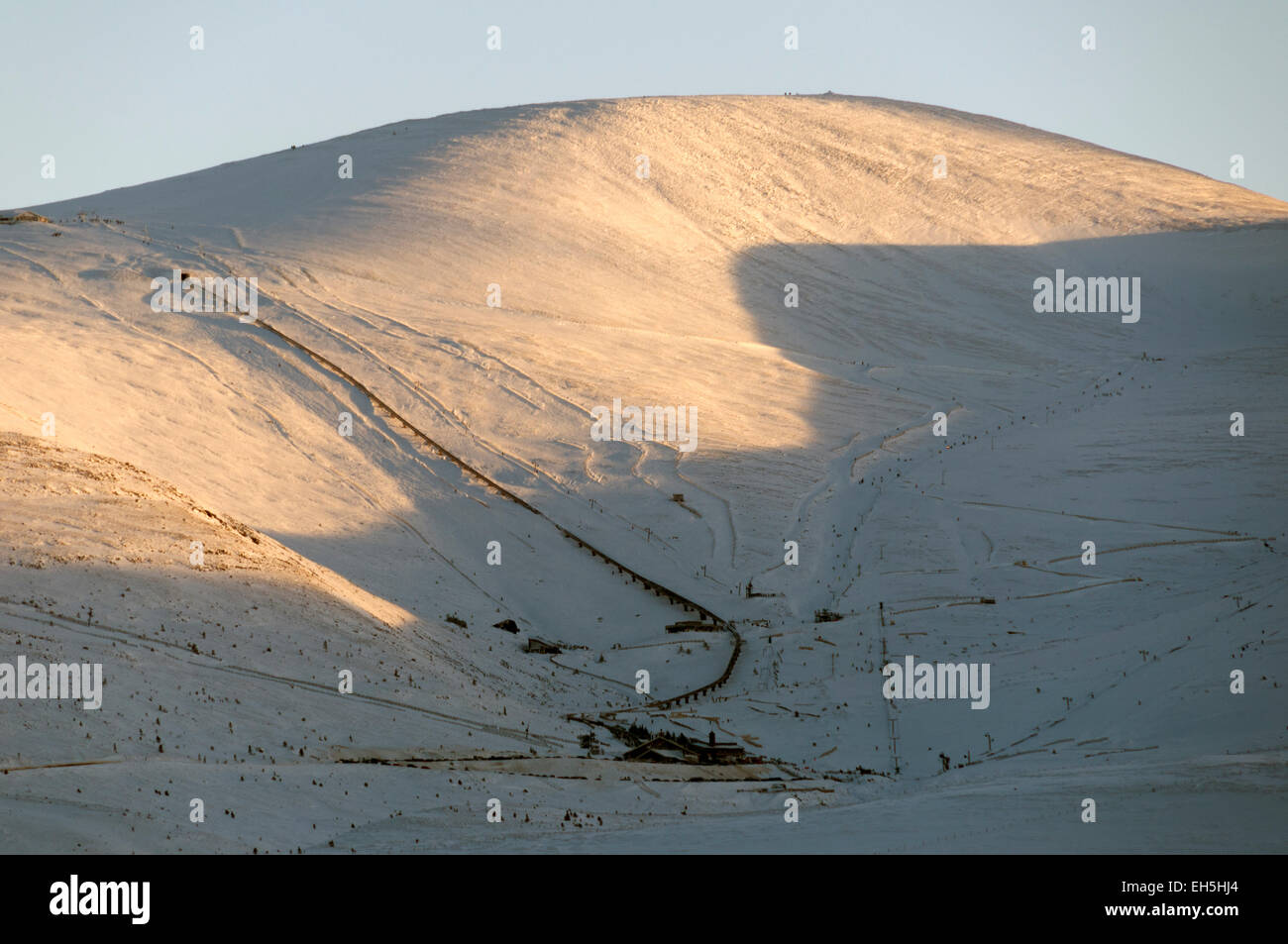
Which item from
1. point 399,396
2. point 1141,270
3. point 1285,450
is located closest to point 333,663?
point 399,396

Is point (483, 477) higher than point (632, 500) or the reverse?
higher

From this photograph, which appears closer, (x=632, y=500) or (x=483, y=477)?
(x=483, y=477)

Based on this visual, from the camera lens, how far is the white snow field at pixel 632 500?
11383 mm

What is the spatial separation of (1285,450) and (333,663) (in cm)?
1809

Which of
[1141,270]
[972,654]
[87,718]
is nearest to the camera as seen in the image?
[87,718]

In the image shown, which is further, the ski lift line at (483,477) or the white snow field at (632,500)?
the ski lift line at (483,477)

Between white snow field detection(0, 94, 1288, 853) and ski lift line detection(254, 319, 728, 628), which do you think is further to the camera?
ski lift line detection(254, 319, 728, 628)

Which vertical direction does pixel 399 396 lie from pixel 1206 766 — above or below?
above

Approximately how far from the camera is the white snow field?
11.4 m

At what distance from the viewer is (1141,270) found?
132 feet

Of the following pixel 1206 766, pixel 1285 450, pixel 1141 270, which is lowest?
pixel 1206 766

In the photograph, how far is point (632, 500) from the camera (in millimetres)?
23281
